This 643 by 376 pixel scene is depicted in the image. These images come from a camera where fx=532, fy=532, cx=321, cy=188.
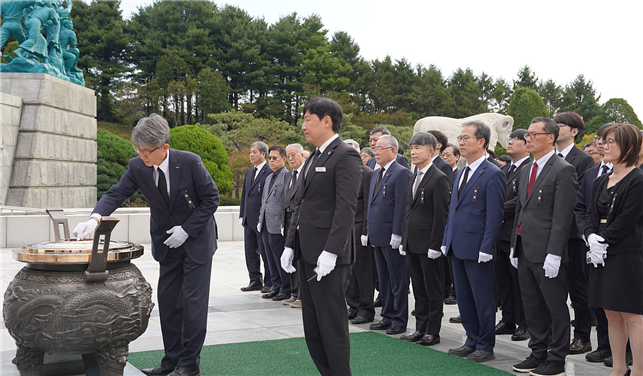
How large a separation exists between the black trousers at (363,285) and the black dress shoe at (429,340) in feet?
3.13

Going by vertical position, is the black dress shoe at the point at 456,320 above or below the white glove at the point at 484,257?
below

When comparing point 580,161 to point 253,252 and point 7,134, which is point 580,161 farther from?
point 7,134

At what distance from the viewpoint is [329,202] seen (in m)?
3.29

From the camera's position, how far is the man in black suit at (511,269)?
207 inches

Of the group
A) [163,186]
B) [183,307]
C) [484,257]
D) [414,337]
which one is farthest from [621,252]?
[163,186]

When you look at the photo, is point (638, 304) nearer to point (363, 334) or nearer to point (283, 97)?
point (363, 334)

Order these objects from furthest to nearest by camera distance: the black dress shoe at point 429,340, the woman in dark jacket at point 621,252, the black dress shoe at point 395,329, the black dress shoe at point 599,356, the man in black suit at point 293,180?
the man in black suit at point 293,180 → the black dress shoe at point 395,329 → the black dress shoe at point 429,340 → the black dress shoe at point 599,356 → the woman in dark jacket at point 621,252

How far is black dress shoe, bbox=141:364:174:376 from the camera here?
395 centimetres

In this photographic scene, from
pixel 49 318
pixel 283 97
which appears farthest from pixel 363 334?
pixel 283 97

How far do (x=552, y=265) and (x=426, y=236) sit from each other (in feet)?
4.23

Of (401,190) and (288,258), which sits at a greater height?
(401,190)

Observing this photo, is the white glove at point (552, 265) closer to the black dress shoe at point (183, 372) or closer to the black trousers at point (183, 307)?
the black trousers at point (183, 307)

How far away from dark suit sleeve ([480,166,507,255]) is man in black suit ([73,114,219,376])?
2202mm

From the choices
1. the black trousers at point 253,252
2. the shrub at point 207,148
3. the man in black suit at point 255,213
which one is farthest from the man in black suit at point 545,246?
Result: the shrub at point 207,148
